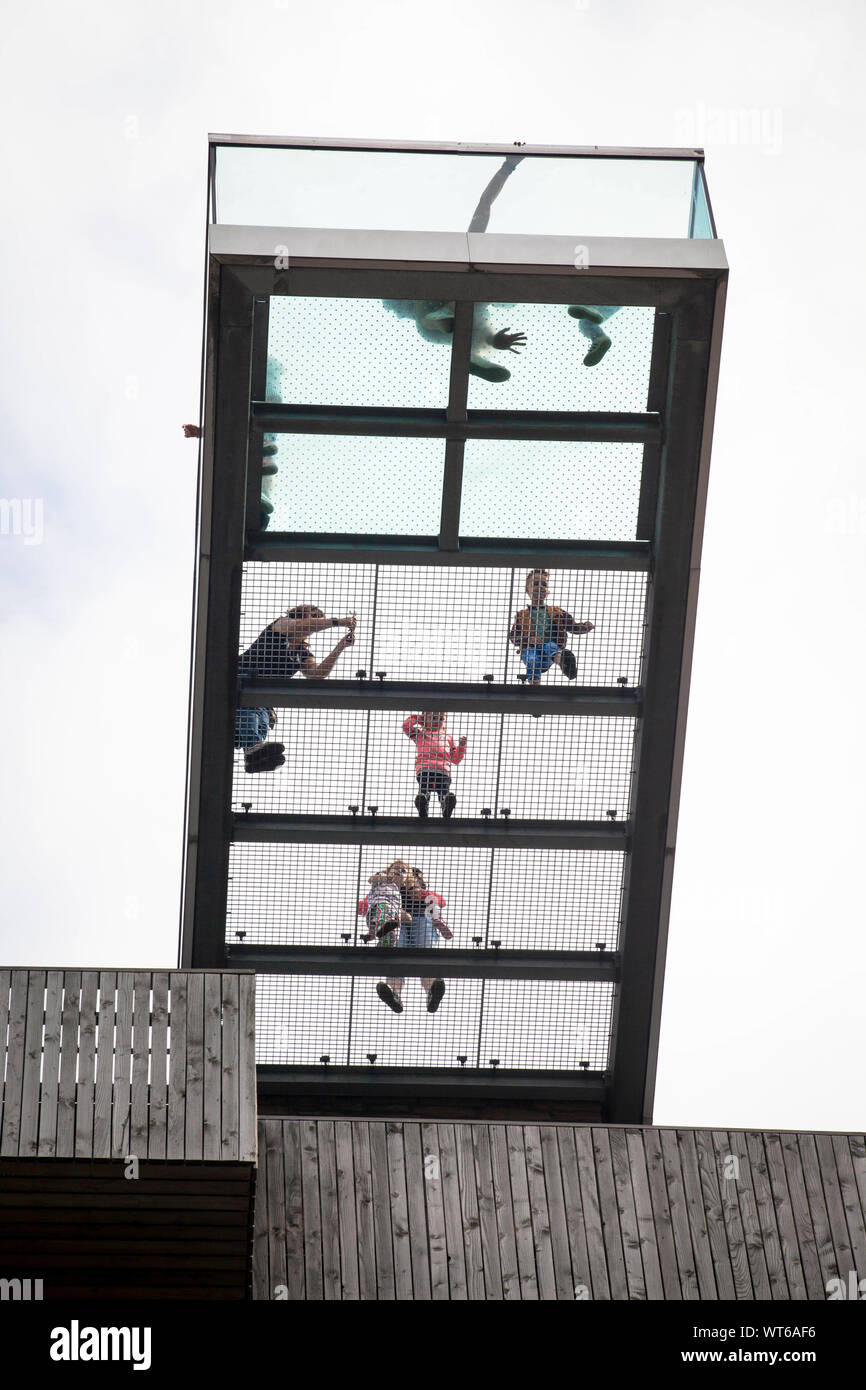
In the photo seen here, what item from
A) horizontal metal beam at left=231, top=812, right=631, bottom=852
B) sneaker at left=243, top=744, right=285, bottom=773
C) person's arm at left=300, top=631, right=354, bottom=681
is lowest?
horizontal metal beam at left=231, top=812, right=631, bottom=852

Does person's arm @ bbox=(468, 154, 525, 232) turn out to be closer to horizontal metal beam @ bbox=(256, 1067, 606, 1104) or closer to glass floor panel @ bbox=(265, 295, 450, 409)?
glass floor panel @ bbox=(265, 295, 450, 409)

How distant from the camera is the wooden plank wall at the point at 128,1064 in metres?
7.80

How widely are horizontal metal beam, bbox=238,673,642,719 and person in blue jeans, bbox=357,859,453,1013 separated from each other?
1.11 meters

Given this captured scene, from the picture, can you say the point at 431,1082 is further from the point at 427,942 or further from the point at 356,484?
the point at 356,484

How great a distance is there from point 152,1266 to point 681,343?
18.2 ft

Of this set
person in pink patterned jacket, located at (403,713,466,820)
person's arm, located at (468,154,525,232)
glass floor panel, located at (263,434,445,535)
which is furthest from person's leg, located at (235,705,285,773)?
person's arm, located at (468,154,525,232)

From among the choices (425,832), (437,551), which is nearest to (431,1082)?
(425,832)

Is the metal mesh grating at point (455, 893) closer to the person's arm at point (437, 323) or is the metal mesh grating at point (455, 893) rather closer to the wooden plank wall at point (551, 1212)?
the wooden plank wall at point (551, 1212)

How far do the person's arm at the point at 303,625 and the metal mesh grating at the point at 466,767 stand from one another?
520mm

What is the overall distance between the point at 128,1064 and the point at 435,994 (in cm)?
239

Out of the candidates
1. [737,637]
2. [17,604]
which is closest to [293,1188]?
[737,637]

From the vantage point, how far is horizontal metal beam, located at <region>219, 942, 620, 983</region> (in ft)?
32.2
